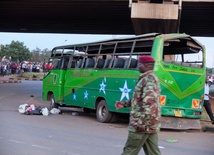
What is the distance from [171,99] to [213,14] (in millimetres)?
19748

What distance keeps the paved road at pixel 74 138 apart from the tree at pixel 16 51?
239 ft

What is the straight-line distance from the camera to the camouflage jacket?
550cm

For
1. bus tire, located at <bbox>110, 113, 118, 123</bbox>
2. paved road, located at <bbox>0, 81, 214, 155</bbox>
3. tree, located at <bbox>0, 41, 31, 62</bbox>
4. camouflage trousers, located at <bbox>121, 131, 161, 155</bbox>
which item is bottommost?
paved road, located at <bbox>0, 81, 214, 155</bbox>

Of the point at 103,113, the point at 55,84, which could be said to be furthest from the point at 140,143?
the point at 55,84

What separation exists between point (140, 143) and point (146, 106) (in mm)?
545

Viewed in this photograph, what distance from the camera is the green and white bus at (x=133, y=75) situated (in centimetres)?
1169

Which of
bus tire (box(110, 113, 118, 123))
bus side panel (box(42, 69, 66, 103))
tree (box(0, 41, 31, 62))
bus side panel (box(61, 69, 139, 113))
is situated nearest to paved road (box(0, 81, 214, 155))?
bus tire (box(110, 113, 118, 123))

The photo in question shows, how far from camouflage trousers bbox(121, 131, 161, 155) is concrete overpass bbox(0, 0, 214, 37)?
65.1 feet

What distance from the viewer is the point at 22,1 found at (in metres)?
27.7

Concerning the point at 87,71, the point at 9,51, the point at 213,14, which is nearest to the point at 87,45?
the point at 87,71

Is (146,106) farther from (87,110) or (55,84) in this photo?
(55,84)

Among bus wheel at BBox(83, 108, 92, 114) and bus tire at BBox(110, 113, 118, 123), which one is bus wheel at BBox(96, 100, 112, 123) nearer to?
bus tire at BBox(110, 113, 118, 123)

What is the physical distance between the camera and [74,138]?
388 inches

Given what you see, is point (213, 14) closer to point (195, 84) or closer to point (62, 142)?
point (195, 84)
